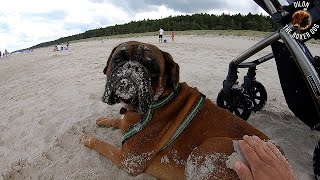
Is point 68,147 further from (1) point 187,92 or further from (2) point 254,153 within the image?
(2) point 254,153

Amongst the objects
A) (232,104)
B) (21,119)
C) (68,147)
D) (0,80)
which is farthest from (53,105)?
(0,80)

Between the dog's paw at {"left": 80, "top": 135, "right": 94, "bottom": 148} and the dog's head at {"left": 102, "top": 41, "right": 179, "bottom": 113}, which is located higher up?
the dog's head at {"left": 102, "top": 41, "right": 179, "bottom": 113}

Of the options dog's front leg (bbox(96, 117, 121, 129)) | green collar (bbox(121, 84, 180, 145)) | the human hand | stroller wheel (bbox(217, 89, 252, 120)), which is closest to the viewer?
the human hand

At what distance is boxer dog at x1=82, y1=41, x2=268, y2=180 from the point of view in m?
3.33

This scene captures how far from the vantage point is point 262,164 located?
2.20 meters

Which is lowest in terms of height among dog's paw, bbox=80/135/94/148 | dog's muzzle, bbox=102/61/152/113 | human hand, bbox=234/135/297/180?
dog's paw, bbox=80/135/94/148

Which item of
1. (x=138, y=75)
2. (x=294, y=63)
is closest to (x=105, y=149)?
(x=138, y=75)

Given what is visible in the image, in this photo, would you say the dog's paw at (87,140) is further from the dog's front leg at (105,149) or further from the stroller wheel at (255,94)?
the stroller wheel at (255,94)

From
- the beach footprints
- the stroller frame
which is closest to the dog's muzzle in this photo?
the beach footprints

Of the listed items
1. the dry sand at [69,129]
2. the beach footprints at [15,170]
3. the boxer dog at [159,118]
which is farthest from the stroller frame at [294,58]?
the beach footprints at [15,170]

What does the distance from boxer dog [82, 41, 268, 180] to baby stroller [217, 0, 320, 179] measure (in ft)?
3.24

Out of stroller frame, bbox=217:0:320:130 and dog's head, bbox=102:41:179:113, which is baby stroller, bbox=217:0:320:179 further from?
dog's head, bbox=102:41:179:113

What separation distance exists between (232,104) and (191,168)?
240 centimetres

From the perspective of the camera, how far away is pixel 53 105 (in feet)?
20.9
